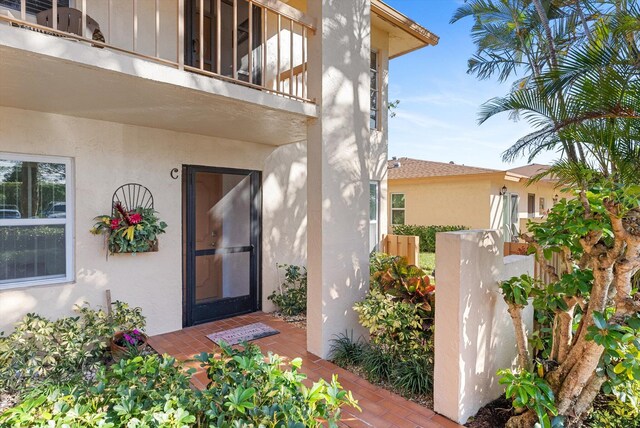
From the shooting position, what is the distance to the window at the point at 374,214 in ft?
26.2

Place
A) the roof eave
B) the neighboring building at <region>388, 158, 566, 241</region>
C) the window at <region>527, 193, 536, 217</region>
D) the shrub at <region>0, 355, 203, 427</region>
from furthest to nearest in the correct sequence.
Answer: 1. the window at <region>527, 193, 536, 217</region>
2. the neighboring building at <region>388, 158, 566, 241</region>
3. the roof eave
4. the shrub at <region>0, 355, 203, 427</region>

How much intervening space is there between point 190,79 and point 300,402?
299cm

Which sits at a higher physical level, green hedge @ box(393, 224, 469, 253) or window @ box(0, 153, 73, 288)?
window @ box(0, 153, 73, 288)

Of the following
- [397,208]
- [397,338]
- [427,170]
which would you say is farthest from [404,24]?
[397,208]

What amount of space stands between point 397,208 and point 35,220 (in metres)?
14.5

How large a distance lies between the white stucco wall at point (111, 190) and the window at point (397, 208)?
1210cm

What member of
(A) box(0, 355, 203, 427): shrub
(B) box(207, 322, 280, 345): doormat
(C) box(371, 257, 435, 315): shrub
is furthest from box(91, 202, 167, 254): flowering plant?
(C) box(371, 257, 435, 315): shrub

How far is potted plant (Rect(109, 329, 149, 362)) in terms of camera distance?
397 cm

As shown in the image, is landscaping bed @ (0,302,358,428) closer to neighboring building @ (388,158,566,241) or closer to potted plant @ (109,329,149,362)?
potted plant @ (109,329,149,362)

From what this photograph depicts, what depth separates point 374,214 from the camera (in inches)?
318

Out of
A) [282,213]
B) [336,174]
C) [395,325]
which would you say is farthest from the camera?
[282,213]

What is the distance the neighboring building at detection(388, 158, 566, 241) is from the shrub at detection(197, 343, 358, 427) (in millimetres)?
12328

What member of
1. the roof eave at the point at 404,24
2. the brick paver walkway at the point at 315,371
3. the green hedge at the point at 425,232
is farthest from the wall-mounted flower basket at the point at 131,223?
the green hedge at the point at 425,232

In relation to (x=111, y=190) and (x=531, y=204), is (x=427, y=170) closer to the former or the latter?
(x=531, y=204)
